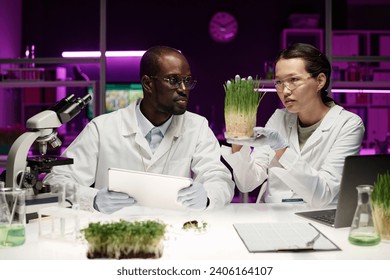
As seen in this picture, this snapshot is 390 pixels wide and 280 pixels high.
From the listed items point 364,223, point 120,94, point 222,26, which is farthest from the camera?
point 222,26

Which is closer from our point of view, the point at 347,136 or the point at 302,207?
the point at 302,207

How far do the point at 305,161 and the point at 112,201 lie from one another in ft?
3.11

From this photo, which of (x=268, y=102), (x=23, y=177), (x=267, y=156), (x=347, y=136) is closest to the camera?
(x=23, y=177)

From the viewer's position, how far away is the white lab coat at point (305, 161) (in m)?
2.40

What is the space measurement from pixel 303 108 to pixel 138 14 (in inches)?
232

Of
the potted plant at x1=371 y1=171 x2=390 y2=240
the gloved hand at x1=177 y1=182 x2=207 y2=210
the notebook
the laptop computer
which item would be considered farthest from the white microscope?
the potted plant at x1=371 y1=171 x2=390 y2=240

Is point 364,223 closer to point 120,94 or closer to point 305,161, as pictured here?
point 305,161

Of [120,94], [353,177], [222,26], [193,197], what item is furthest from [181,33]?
[353,177]

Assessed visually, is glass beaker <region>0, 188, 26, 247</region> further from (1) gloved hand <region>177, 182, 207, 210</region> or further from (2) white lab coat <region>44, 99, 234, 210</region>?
(2) white lab coat <region>44, 99, 234, 210</region>

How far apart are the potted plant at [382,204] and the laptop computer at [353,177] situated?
12 centimetres

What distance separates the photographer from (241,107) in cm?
224

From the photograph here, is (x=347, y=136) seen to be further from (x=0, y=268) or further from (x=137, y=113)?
(x=0, y=268)

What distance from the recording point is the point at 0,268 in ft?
4.82

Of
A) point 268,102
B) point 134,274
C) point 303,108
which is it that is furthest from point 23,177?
point 268,102
